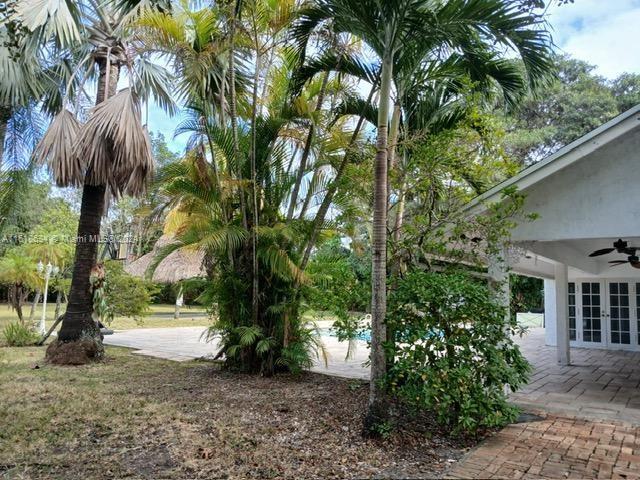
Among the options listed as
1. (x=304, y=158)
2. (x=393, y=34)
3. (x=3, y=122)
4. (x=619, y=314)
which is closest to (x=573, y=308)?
Result: (x=619, y=314)

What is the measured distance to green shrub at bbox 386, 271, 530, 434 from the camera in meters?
4.78

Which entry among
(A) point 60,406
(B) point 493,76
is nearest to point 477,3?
(B) point 493,76

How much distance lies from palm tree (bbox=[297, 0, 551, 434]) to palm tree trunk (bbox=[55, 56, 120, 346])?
21.4ft

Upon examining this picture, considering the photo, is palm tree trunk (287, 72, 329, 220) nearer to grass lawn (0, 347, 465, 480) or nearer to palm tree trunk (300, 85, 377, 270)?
palm tree trunk (300, 85, 377, 270)

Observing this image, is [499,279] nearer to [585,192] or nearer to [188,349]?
[585,192]

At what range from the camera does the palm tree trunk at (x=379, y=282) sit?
16.7 feet

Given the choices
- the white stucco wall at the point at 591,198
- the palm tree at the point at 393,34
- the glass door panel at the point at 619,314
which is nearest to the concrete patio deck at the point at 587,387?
the glass door panel at the point at 619,314

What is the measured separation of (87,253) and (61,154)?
2.34 metres

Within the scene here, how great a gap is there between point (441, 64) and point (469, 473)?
5270 mm

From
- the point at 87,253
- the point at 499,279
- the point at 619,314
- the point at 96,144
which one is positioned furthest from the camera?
the point at 619,314

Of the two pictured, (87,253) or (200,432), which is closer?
(200,432)

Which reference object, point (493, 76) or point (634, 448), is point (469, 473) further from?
point (493, 76)

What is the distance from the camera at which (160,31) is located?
7.64 meters

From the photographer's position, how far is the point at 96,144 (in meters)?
8.73
